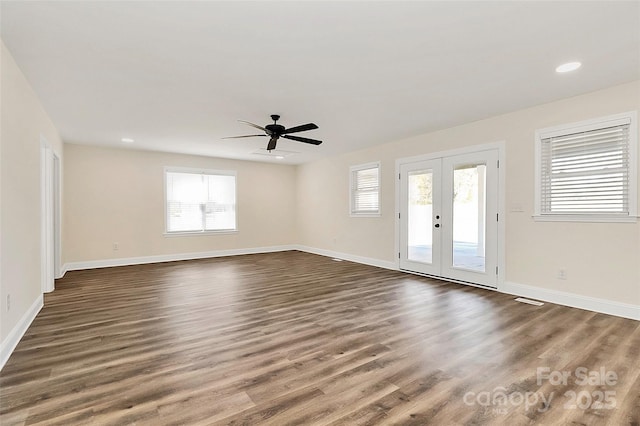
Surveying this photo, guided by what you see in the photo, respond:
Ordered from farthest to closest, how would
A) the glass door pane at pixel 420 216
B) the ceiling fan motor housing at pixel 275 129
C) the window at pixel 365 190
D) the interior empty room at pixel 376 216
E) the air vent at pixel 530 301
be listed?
the window at pixel 365 190 → the glass door pane at pixel 420 216 → the ceiling fan motor housing at pixel 275 129 → the air vent at pixel 530 301 → the interior empty room at pixel 376 216

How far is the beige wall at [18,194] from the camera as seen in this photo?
8.45ft

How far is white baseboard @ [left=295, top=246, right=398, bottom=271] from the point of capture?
6442 mm

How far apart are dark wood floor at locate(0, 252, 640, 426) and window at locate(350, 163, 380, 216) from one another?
2.68 m

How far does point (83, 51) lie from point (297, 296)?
3533mm

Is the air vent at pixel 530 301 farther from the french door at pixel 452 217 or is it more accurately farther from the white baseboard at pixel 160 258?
the white baseboard at pixel 160 258

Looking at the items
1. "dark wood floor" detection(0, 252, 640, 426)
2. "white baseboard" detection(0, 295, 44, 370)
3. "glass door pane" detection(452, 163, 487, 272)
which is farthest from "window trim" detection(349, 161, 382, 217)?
"white baseboard" detection(0, 295, 44, 370)

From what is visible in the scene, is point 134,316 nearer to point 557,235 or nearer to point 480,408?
point 480,408

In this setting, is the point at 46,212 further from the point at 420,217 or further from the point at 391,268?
the point at 420,217

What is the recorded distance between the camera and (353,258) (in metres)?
7.35

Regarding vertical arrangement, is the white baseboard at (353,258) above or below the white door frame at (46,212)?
below

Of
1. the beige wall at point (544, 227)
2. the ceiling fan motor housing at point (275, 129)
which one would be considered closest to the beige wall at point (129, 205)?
the beige wall at point (544, 227)

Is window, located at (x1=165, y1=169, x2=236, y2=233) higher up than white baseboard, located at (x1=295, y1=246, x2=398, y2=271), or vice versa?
window, located at (x1=165, y1=169, x2=236, y2=233)

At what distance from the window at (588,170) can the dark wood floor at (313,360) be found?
4.03 feet

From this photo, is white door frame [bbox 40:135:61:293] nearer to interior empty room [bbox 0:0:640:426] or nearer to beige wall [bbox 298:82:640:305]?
interior empty room [bbox 0:0:640:426]
